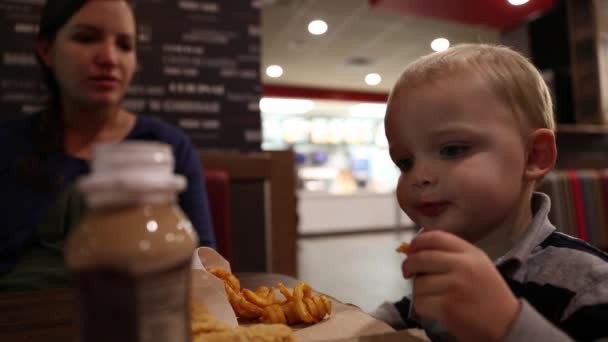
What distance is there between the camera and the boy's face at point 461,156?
2.27ft

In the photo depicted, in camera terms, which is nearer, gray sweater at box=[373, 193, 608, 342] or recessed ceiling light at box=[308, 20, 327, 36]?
gray sweater at box=[373, 193, 608, 342]

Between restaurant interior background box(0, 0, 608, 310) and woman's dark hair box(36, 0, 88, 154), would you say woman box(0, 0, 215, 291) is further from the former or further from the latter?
restaurant interior background box(0, 0, 608, 310)

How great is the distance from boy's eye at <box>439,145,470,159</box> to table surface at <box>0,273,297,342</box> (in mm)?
584

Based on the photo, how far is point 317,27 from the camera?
633 cm

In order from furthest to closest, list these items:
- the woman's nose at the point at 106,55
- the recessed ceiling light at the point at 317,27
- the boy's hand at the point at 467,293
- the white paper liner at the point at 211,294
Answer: the recessed ceiling light at the point at 317,27 → the woman's nose at the point at 106,55 → the white paper liner at the point at 211,294 → the boy's hand at the point at 467,293

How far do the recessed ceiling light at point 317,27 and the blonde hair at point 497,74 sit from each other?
5.62 m

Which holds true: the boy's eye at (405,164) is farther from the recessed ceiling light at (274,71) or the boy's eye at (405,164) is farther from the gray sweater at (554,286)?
the recessed ceiling light at (274,71)

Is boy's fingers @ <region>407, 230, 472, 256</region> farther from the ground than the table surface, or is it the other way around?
boy's fingers @ <region>407, 230, 472, 256</region>

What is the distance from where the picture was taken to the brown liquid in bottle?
12.2 inches

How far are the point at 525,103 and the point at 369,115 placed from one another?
35.9ft

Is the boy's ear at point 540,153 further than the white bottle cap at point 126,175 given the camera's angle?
Yes

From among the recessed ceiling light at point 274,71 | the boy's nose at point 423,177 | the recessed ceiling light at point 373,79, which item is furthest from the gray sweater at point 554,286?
the recessed ceiling light at point 373,79

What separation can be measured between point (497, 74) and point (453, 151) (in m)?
0.16

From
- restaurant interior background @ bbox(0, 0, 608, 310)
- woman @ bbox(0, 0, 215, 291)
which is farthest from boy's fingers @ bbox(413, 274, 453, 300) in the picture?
woman @ bbox(0, 0, 215, 291)
